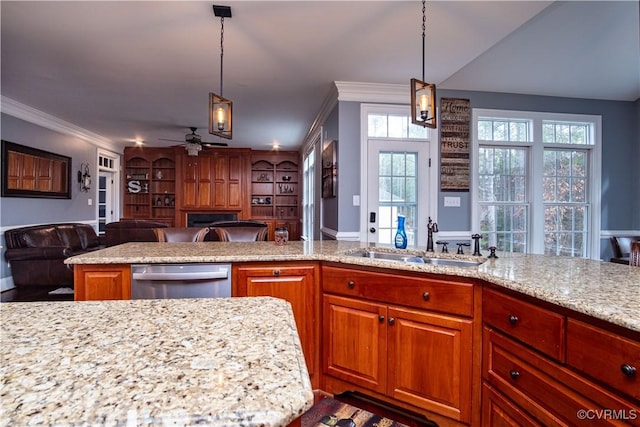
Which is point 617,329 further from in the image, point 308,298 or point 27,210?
point 27,210

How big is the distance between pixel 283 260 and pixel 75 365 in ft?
4.75

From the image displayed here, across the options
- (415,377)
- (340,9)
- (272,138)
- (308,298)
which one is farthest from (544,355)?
(272,138)

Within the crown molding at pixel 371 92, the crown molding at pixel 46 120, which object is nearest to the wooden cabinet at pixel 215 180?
the crown molding at pixel 46 120

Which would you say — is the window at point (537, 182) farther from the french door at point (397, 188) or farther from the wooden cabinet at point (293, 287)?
the wooden cabinet at point (293, 287)

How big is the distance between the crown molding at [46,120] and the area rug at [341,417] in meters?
5.40

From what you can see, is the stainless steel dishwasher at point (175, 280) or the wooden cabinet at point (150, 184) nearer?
the stainless steel dishwasher at point (175, 280)

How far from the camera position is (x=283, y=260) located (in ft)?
6.62

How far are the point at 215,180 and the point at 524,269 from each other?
7.33 m

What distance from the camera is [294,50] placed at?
2928 millimetres

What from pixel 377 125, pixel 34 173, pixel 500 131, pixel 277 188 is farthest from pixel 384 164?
pixel 34 173

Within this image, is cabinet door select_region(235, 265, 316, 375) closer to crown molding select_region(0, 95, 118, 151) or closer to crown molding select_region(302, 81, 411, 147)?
crown molding select_region(302, 81, 411, 147)

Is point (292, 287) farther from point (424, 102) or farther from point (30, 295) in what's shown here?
point (30, 295)

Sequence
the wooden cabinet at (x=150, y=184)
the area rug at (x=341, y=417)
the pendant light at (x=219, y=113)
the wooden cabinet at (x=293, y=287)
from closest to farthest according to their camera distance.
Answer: the area rug at (x=341, y=417), the wooden cabinet at (x=293, y=287), the pendant light at (x=219, y=113), the wooden cabinet at (x=150, y=184)

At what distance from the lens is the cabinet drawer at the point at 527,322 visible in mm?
1151
